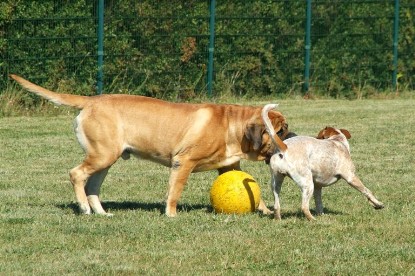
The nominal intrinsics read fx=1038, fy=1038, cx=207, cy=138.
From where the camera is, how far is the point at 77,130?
9883mm

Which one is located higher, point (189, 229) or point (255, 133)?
point (255, 133)

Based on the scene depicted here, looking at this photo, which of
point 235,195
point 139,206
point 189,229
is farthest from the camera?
point 139,206

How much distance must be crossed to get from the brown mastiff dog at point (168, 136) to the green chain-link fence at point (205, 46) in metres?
8.03

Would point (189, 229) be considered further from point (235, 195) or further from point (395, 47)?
point (395, 47)

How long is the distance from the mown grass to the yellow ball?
177 millimetres

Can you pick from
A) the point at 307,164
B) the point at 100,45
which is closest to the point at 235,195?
the point at 307,164

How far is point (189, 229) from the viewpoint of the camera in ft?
29.6

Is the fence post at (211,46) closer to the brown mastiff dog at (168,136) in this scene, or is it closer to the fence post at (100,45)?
the fence post at (100,45)

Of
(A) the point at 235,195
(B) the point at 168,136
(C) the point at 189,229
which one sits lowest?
(C) the point at 189,229

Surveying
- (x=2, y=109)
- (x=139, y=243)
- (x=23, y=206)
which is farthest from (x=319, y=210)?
(x=2, y=109)

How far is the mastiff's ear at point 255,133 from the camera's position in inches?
391

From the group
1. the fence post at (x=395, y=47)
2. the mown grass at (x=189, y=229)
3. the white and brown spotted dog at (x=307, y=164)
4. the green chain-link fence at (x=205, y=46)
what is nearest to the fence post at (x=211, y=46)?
the green chain-link fence at (x=205, y=46)

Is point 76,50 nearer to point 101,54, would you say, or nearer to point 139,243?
point 101,54

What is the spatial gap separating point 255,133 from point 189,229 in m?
1.37
